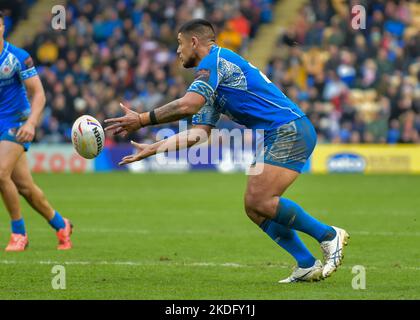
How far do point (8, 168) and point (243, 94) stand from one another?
3627mm

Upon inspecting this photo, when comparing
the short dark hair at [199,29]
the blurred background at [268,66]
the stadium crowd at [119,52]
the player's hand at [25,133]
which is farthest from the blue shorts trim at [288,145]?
the stadium crowd at [119,52]

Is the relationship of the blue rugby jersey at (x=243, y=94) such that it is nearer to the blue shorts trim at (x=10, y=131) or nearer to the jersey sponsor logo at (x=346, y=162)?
the blue shorts trim at (x=10, y=131)

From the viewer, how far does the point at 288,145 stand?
27.7ft

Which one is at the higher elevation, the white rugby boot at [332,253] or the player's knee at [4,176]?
the player's knee at [4,176]

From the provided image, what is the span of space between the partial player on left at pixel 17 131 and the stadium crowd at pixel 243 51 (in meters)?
15.9

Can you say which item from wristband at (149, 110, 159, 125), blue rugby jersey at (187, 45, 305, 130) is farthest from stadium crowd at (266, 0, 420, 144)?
wristband at (149, 110, 159, 125)

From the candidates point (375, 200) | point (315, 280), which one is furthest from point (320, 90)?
point (315, 280)

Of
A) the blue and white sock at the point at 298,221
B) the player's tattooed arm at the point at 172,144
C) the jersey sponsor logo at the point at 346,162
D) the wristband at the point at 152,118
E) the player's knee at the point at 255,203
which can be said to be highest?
the wristband at the point at 152,118

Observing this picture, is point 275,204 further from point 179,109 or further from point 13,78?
point 13,78

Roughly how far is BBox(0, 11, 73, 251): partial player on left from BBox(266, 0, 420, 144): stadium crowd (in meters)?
16.1

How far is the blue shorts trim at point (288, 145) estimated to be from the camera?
8422 mm

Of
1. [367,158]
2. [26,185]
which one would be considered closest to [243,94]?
[26,185]

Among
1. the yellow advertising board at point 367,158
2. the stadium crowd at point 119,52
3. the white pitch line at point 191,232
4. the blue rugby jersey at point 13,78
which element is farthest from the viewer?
the stadium crowd at point 119,52

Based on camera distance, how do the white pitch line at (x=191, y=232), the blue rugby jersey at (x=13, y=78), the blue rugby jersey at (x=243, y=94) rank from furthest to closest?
the white pitch line at (x=191, y=232) → the blue rugby jersey at (x=13, y=78) → the blue rugby jersey at (x=243, y=94)
